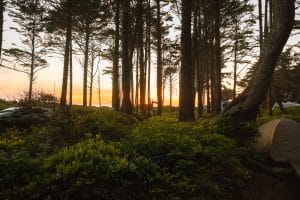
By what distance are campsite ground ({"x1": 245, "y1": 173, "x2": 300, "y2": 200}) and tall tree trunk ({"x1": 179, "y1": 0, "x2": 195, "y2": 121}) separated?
5.71 meters

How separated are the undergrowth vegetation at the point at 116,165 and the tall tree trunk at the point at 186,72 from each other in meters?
4.88

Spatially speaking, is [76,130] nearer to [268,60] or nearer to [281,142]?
[268,60]

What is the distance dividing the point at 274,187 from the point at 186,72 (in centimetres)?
668

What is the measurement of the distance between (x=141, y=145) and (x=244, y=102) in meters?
4.86

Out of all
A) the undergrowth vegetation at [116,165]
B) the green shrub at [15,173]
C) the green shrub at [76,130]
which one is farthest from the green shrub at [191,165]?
the green shrub at [15,173]

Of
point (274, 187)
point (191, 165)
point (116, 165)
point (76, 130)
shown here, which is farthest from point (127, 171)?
point (274, 187)

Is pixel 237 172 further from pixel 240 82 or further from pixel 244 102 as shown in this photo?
pixel 240 82

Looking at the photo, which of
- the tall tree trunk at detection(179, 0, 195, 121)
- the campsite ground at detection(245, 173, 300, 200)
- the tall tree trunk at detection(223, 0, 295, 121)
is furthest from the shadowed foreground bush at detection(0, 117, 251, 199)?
the tall tree trunk at detection(179, 0, 195, 121)

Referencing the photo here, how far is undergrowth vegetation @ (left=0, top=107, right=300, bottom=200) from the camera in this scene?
5.71 meters

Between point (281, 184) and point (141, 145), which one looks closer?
point (141, 145)

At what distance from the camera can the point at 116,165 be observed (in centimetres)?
615

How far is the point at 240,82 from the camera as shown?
200 ft

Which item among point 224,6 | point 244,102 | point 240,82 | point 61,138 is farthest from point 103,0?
point 240,82

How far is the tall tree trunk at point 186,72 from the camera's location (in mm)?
14391
